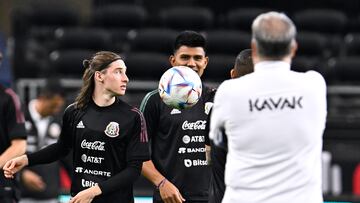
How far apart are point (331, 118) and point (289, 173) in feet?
25.5

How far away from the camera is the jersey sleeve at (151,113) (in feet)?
26.1

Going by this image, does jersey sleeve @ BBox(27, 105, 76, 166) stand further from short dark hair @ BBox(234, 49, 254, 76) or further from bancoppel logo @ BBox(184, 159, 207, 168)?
short dark hair @ BBox(234, 49, 254, 76)

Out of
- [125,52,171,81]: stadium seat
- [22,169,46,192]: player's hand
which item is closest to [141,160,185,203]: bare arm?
[22,169,46,192]: player's hand

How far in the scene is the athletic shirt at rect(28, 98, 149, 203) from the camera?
715cm

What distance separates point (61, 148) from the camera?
24.5ft

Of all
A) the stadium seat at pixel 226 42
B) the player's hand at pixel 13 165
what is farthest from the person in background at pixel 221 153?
the stadium seat at pixel 226 42

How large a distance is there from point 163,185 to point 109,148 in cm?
76

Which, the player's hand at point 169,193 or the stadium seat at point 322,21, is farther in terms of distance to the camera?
the stadium seat at point 322,21

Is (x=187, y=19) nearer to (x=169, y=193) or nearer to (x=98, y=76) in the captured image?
(x=169, y=193)

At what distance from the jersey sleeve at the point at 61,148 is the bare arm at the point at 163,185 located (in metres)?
0.65

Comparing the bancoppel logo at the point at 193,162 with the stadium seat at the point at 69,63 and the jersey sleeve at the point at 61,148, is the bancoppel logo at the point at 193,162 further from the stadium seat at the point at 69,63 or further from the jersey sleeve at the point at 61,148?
the stadium seat at the point at 69,63

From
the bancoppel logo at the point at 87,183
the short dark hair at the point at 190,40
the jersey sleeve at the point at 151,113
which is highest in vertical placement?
the short dark hair at the point at 190,40

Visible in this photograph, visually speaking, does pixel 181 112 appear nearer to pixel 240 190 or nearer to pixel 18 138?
pixel 18 138

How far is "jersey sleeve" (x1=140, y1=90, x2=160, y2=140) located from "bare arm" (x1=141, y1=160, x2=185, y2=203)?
334 millimetres
